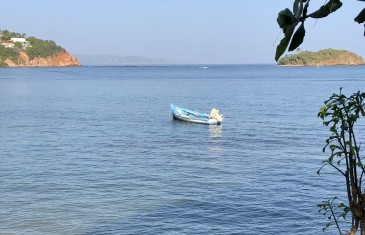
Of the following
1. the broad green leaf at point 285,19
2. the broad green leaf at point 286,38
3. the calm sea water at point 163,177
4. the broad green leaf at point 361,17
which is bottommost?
the calm sea water at point 163,177

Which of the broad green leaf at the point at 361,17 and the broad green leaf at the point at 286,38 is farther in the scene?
the broad green leaf at the point at 361,17

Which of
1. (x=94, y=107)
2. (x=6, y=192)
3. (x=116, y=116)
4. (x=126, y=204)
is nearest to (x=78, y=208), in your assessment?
(x=126, y=204)

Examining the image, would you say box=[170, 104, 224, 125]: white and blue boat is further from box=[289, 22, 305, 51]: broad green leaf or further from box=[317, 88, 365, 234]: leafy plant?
box=[289, 22, 305, 51]: broad green leaf

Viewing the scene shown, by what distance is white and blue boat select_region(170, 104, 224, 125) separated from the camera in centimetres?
4438

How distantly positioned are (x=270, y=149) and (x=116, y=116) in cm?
2301

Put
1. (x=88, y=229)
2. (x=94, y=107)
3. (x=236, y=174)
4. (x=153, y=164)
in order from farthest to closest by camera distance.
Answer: (x=94, y=107) < (x=153, y=164) < (x=236, y=174) < (x=88, y=229)

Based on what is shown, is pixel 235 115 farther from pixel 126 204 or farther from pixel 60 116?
pixel 126 204

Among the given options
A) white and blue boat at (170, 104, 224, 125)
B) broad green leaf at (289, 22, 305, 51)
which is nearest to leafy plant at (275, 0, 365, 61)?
broad green leaf at (289, 22, 305, 51)

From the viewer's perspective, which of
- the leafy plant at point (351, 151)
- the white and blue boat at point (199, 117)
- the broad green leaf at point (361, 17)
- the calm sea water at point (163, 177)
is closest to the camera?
the broad green leaf at point (361, 17)

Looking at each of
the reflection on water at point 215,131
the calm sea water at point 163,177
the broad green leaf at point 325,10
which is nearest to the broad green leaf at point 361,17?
the broad green leaf at point 325,10

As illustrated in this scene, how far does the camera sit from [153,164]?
26.6 meters

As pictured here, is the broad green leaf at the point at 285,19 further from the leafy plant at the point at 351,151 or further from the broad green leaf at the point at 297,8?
the leafy plant at the point at 351,151

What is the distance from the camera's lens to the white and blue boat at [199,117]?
44.4 meters

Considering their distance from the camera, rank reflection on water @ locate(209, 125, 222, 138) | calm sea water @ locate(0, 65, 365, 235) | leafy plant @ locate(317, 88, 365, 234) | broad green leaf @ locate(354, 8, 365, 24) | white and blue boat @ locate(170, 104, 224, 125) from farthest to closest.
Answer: white and blue boat @ locate(170, 104, 224, 125)
reflection on water @ locate(209, 125, 222, 138)
calm sea water @ locate(0, 65, 365, 235)
leafy plant @ locate(317, 88, 365, 234)
broad green leaf @ locate(354, 8, 365, 24)
